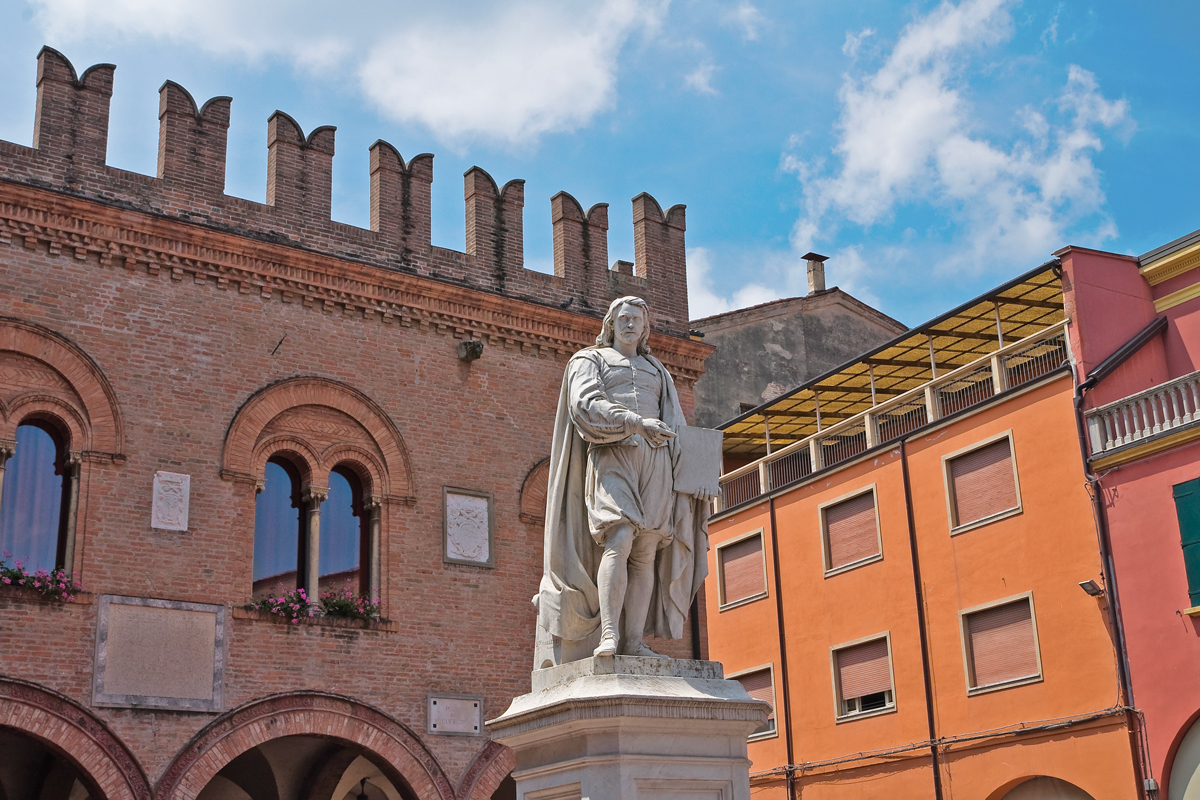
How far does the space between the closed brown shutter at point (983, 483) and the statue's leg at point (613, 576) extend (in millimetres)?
14717

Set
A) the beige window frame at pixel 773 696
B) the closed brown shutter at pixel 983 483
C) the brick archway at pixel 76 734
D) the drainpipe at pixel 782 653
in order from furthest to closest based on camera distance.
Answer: the beige window frame at pixel 773 696 → the drainpipe at pixel 782 653 → the closed brown shutter at pixel 983 483 → the brick archway at pixel 76 734

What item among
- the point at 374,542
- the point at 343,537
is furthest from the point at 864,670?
the point at 343,537

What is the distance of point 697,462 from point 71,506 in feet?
31.5

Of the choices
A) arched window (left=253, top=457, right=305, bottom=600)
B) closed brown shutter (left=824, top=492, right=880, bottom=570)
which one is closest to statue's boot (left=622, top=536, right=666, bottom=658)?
arched window (left=253, top=457, right=305, bottom=600)

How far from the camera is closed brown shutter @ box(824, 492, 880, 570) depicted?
2244cm

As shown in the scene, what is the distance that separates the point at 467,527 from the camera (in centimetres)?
1628

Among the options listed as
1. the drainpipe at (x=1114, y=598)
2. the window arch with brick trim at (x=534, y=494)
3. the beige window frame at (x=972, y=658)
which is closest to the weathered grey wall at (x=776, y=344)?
the beige window frame at (x=972, y=658)

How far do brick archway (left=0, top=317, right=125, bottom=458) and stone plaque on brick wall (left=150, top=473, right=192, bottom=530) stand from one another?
55 centimetres

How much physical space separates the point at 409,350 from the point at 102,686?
5.47m

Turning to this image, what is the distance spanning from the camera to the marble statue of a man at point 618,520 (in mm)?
6289

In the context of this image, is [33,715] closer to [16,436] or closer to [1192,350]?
[16,436]

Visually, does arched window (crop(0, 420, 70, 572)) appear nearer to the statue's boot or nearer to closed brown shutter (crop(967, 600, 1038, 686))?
the statue's boot

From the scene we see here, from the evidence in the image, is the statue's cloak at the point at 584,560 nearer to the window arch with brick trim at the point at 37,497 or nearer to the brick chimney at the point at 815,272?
the window arch with brick trim at the point at 37,497

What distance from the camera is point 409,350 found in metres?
16.7
